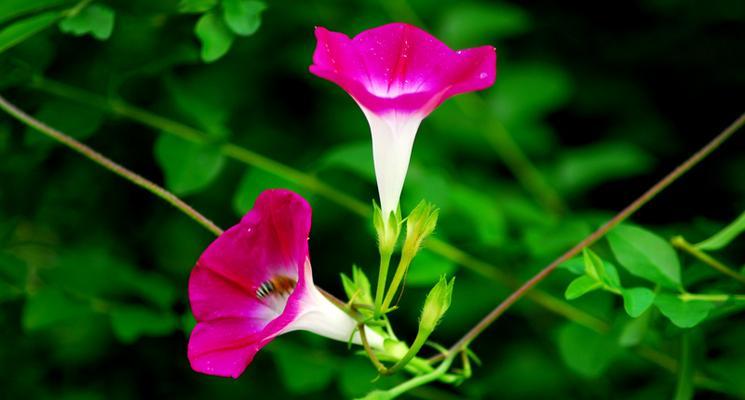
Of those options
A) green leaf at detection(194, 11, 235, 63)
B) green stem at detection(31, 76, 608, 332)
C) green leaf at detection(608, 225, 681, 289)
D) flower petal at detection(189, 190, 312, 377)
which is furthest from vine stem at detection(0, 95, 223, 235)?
green leaf at detection(608, 225, 681, 289)

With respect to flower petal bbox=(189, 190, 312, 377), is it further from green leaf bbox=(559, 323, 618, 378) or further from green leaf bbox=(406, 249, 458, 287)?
green leaf bbox=(559, 323, 618, 378)

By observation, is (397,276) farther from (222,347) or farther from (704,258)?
(704,258)

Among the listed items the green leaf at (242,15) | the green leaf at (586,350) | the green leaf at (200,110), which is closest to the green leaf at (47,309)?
the green leaf at (200,110)

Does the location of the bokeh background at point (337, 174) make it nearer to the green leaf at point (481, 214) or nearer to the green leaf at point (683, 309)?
the green leaf at point (481, 214)

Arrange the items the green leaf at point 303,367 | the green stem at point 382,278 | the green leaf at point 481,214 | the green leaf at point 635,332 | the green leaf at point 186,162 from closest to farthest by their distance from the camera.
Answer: the green stem at point 382,278
the green leaf at point 635,332
the green leaf at point 186,162
the green leaf at point 303,367
the green leaf at point 481,214

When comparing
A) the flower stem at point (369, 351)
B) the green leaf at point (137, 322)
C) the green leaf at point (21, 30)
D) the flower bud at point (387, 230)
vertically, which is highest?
the flower bud at point (387, 230)

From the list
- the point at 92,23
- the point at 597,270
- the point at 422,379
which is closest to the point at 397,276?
the point at 422,379

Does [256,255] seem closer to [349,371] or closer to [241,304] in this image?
[241,304]
